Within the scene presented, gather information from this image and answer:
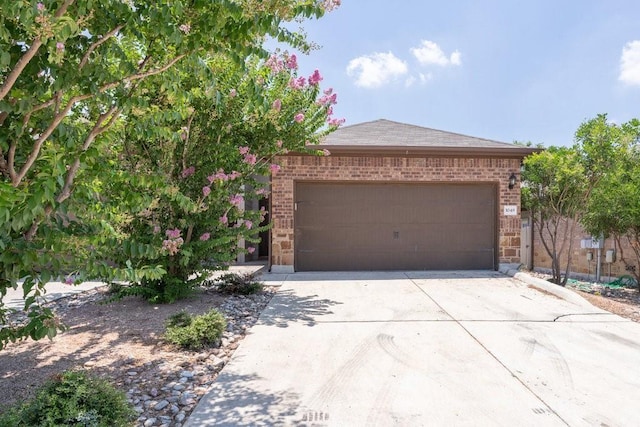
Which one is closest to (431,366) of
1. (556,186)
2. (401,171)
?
(556,186)

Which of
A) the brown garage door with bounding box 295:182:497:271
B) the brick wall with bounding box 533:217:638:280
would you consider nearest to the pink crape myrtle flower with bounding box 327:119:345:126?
the brown garage door with bounding box 295:182:497:271

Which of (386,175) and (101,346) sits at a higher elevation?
(386,175)

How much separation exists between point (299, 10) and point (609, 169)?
787cm

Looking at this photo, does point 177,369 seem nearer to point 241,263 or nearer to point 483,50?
point 241,263

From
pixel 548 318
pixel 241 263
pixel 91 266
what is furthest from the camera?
pixel 241 263

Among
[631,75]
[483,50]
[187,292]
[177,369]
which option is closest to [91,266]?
[177,369]

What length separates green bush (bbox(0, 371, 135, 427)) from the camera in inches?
88.8

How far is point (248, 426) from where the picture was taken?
2.68 meters

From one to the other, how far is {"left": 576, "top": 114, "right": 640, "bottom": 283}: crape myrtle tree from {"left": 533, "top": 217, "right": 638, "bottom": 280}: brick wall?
99cm

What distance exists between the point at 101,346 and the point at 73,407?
214 centimetres

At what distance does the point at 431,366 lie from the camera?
374 cm

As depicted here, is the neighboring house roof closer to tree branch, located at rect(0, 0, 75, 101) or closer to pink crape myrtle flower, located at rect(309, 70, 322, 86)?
pink crape myrtle flower, located at rect(309, 70, 322, 86)

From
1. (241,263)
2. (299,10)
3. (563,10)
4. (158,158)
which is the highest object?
(563,10)

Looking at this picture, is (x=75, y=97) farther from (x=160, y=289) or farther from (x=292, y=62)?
(x=292, y=62)
